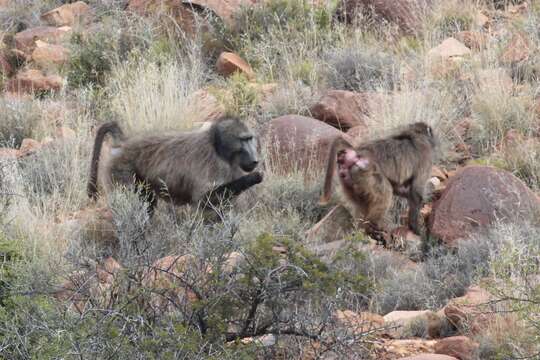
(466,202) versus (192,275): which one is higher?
(192,275)

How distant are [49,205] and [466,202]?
332 centimetres

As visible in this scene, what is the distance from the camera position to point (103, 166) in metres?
8.56

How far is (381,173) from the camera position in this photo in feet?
27.1

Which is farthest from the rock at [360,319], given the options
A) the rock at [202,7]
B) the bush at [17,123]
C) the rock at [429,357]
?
the rock at [202,7]

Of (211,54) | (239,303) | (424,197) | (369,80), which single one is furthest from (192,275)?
(211,54)

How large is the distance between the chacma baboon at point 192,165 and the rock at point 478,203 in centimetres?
146

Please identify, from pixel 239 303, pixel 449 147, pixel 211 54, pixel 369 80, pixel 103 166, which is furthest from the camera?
pixel 211 54

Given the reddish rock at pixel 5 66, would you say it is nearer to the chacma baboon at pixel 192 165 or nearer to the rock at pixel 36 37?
the rock at pixel 36 37

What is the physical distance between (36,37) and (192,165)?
7.33 metres

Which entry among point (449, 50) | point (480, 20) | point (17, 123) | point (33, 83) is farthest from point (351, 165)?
point (33, 83)

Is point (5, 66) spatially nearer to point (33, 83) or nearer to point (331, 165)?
point (33, 83)

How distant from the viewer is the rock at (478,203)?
25.9 ft

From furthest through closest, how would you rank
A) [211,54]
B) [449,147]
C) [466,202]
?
[211,54]
[449,147]
[466,202]

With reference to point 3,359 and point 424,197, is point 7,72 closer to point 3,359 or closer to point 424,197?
point 424,197
